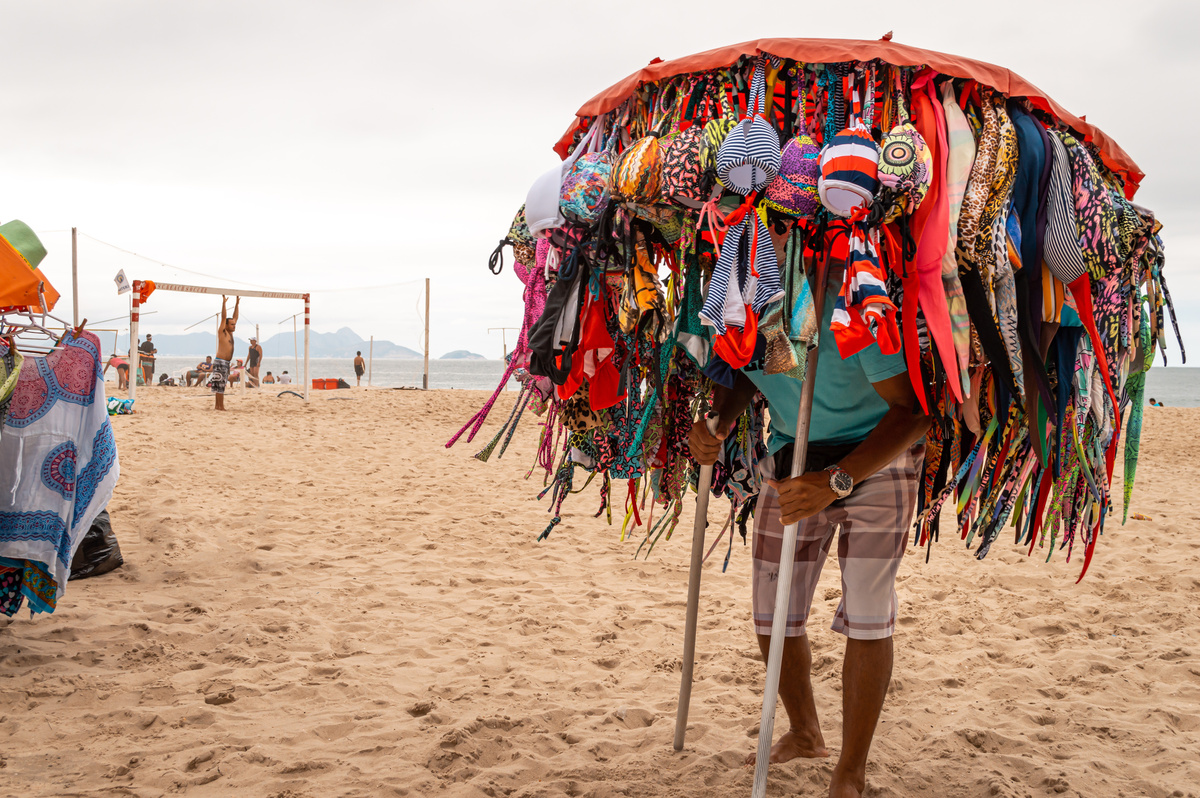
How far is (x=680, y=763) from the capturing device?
255 cm

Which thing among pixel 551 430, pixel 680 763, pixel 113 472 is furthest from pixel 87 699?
pixel 680 763

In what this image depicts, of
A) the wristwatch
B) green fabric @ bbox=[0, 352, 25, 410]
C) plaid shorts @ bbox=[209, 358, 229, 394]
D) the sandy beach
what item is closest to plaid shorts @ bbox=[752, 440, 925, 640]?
the wristwatch

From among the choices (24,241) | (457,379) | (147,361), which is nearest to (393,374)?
(457,379)

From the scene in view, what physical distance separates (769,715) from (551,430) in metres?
1.18

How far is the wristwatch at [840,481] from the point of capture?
1981 mm

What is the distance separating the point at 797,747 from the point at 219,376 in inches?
502

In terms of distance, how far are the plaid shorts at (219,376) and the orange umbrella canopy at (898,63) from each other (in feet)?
40.4

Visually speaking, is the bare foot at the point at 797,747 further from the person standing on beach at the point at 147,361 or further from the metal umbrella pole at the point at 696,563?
the person standing on beach at the point at 147,361

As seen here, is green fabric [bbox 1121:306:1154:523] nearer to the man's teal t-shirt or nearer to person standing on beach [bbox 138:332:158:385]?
the man's teal t-shirt

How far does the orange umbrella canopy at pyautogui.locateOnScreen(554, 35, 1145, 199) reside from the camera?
1.75 metres

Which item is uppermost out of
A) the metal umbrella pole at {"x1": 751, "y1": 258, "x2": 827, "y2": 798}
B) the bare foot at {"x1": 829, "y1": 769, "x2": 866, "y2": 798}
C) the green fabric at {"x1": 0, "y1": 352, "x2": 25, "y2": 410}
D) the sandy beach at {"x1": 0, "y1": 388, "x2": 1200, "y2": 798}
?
the green fabric at {"x1": 0, "y1": 352, "x2": 25, "y2": 410}

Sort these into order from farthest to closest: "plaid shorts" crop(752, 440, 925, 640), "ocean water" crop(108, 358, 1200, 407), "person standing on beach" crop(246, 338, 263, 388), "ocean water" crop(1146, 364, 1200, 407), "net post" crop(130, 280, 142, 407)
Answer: "ocean water" crop(108, 358, 1200, 407), "ocean water" crop(1146, 364, 1200, 407), "person standing on beach" crop(246, 338, 263, 388), "net post" crop(130, 280, 142, 407), "plaid shorts" crop(752, 440, 925, 640)

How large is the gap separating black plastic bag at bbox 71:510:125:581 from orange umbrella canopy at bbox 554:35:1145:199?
4.02 meters

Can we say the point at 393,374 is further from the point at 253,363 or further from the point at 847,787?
the point at 847,787
